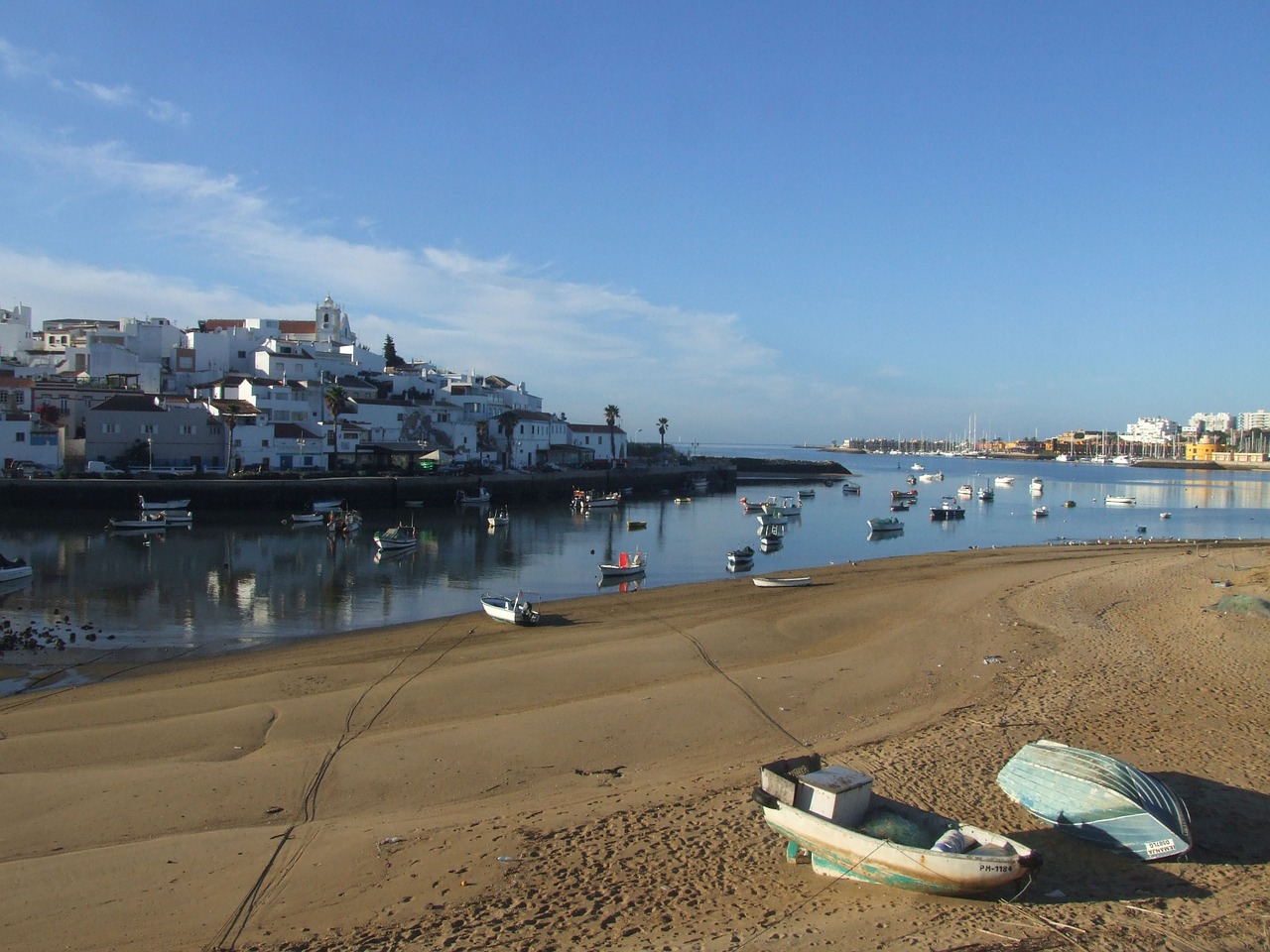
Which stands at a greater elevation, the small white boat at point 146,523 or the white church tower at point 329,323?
the white church tower at point 329,323

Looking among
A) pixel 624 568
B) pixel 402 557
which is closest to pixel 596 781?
pixel 624 568

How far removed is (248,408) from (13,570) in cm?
3437

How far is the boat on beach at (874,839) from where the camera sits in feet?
21.7

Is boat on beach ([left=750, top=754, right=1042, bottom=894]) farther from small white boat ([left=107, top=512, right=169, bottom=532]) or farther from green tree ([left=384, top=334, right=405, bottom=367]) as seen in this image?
green tree ([left=384, top=334, right=405, bottom=367])

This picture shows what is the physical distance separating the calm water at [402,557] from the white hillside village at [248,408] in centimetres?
1108

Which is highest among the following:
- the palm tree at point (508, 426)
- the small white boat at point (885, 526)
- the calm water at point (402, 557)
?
the palm tree at point (508, 426)

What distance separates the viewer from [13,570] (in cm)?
2595

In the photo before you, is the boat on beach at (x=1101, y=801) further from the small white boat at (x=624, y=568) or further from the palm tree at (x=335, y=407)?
the palm tree at (x=335, y=407)

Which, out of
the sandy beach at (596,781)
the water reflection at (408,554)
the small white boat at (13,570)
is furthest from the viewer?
the small white boat at (13,570)

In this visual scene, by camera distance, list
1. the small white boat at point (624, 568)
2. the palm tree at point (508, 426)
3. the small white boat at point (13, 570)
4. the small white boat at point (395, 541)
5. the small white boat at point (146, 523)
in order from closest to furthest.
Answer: the small white boat at point (13, 570), the small white boat at point (624, 568), the small white boat at point (395, 541), the small white boat at point (146, 523), the palm tree at point (508, 426)

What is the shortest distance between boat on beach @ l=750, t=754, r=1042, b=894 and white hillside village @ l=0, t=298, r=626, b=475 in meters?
53.5

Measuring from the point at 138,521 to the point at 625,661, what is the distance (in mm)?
33994

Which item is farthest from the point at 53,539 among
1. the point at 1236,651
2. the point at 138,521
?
the point at 1236,651

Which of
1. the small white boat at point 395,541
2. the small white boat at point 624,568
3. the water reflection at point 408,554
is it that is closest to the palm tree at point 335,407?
the water reflection at point 408,554
